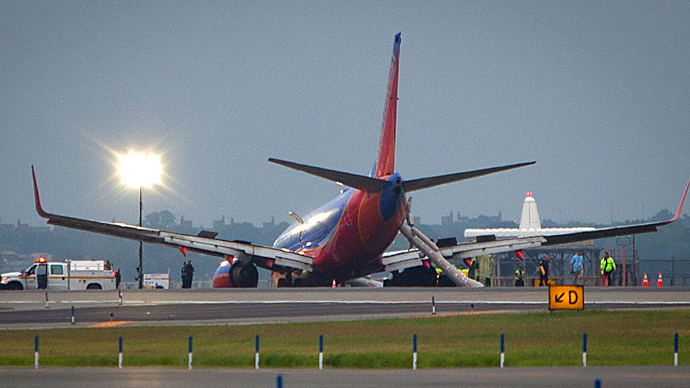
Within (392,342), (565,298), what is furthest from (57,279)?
(392,342)

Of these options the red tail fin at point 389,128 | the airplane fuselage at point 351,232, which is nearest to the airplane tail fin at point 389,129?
the red tail fin at point 389,128

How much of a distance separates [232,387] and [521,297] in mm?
29891

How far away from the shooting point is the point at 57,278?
7369 centimetres

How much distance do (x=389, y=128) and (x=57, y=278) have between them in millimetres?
26288

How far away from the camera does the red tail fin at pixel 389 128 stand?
2373 inches

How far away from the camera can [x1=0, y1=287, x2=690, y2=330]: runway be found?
4047cm

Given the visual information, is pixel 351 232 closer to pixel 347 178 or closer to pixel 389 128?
pixel 389 128

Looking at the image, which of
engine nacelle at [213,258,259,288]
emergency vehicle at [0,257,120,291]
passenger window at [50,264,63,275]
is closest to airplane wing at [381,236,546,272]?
engine nacelle at [213,258,259,288]

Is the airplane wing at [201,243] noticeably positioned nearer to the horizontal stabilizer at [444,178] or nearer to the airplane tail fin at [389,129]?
the airplane tail fin at [389,129]

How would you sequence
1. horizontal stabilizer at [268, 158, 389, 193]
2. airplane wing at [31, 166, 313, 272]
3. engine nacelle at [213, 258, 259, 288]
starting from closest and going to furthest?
horizontal stabilizer at [268, 158, 389, 193] → airplane wing at [31, 166, 313, 272] → engine nacelle at [213, 258, 259, 288]

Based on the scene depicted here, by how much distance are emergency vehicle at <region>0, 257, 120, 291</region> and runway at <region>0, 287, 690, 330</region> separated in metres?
15.9

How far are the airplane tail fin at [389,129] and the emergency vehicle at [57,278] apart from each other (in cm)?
2250

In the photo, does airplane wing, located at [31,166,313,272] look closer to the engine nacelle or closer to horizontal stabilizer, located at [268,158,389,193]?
the engine nacelle

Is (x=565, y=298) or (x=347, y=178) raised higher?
(x=347, y=178)
